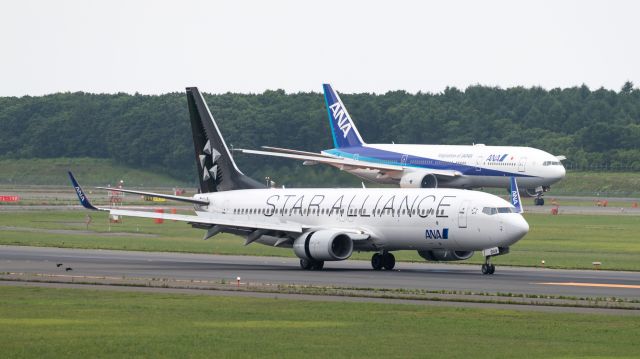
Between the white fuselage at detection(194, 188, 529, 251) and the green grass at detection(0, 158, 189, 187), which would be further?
the green grass at detection(0, 158, 189, 187)

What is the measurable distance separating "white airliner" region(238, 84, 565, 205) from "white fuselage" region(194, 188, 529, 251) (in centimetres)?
3984

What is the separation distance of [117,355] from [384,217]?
1096 inches

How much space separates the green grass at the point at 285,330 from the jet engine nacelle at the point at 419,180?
6521 centimetres

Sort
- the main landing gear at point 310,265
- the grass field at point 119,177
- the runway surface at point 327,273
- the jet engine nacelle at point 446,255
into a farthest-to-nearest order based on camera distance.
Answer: the grass field at point 119,177
the main landing gear at point 310,265
the jet engine nacelle at point 446,255
the runway surface at point 327,273

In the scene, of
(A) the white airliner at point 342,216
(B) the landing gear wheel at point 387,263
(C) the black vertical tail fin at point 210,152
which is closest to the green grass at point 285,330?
(A) the white airliner at point 342,216

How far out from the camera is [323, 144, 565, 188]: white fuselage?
328ft

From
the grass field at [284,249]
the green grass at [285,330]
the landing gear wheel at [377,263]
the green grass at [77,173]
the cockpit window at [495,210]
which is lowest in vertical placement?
the green grass at [285,330]

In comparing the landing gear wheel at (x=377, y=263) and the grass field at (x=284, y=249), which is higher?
the grass field at (x=284, y=249)

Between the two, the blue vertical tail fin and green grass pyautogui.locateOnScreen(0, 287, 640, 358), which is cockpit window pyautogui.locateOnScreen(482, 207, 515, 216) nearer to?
green grass pyautogui.locateOnScreen(0, 287, 640, 358)

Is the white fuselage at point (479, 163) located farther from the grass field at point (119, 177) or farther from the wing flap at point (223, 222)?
the wing flap at point (223, 222)

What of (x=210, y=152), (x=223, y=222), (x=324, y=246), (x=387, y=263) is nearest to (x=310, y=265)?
(x=324, y=246)

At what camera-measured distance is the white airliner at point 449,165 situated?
100m

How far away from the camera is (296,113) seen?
150125 millimetres

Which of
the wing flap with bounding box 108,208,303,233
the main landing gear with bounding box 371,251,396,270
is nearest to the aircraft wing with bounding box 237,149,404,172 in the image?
the wing flap with bounding box 108,208,303,233
